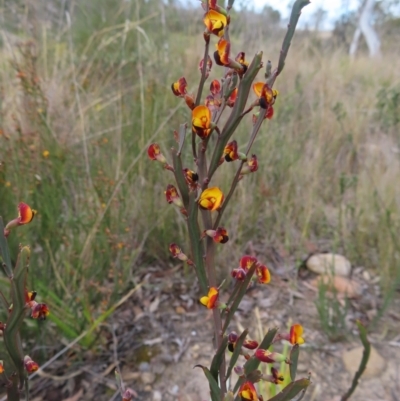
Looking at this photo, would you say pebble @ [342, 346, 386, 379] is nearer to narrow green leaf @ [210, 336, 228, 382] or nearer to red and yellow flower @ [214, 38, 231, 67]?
narrow green leaf @ [210, 336, 228, 382]

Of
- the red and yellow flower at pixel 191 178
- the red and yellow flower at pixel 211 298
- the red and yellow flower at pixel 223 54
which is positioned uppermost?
the red and yellow flower at pixel 223 54

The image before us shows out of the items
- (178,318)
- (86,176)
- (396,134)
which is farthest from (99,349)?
(396,134)

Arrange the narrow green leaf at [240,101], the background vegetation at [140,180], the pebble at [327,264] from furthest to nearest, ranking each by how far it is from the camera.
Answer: the pebble at [327,264] < the background vegetation at [140,180] < the narrow green leaf at [240,101]

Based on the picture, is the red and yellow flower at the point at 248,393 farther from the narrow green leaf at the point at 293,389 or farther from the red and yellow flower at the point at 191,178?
the red and yellow flower at the point at 191,178

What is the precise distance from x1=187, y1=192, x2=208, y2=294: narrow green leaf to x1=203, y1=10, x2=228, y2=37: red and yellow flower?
16 cm

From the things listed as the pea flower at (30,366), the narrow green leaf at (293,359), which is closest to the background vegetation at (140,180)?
the pea flower at (30,366)

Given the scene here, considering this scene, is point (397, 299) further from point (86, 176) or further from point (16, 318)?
point (16, 318)

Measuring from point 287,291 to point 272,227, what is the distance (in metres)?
0.38

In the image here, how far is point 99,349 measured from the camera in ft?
4.31

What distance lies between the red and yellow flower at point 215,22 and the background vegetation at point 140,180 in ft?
3.22

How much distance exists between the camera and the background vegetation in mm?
1399

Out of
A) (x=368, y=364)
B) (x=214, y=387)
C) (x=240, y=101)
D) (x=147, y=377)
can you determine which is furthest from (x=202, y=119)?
(x=368, y=364)

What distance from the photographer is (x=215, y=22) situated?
Result: 40 centimetres

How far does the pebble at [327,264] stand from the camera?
175cm
